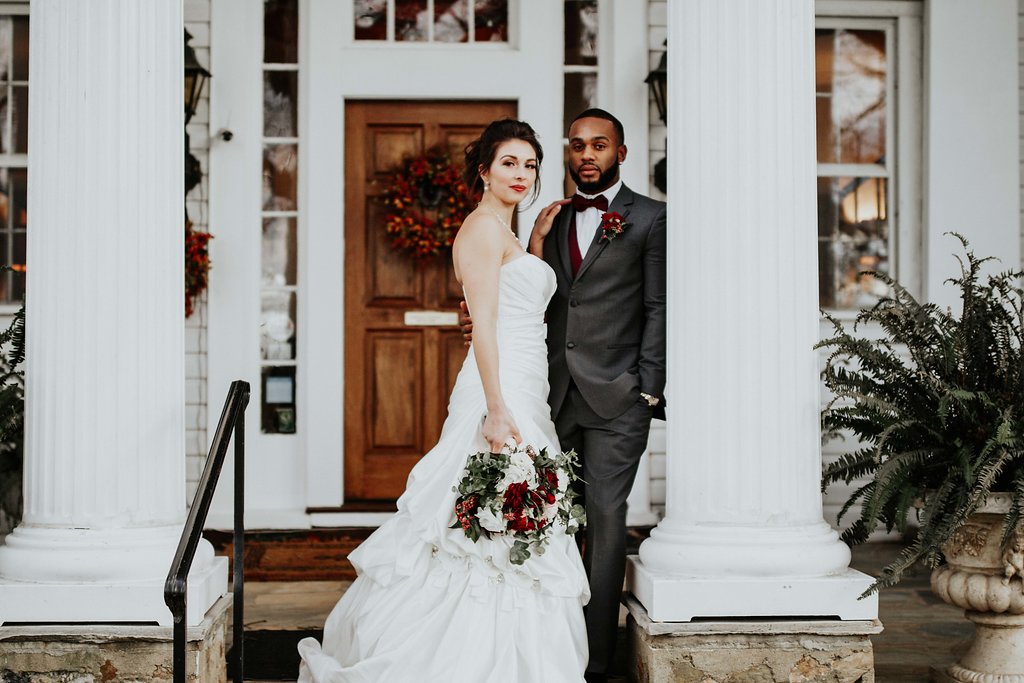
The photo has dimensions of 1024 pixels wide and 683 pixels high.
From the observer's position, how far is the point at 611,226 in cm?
380

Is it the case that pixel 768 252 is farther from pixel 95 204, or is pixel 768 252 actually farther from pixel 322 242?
pixel 322 242

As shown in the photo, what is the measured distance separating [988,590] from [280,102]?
4559 mm

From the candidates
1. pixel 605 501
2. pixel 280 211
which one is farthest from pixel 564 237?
pixel 280 211

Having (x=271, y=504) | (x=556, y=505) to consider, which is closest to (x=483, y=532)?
(x=556, y=505)

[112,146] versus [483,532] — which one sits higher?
[112,146]

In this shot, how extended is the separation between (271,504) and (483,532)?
2908 mm

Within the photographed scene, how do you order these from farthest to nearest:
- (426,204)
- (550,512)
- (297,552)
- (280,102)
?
(280,102)
(426,204)
(297,552)
(550,512)

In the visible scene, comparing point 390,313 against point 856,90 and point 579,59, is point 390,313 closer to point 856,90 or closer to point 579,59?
point 579,59

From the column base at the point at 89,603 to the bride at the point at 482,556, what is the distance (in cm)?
60

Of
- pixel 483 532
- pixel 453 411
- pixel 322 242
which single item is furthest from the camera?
pixel 322 242

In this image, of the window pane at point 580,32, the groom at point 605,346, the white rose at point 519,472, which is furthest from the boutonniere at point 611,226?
the window pane at point 580,32

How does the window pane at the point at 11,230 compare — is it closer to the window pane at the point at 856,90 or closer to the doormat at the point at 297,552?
the doormat at the point at 297,552

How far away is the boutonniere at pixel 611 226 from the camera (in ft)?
12.5

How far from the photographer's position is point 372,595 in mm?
3586
